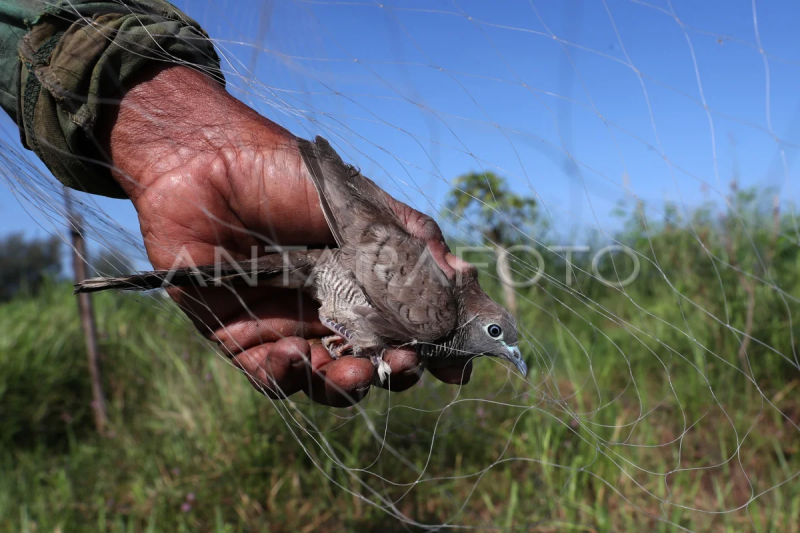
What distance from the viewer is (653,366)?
448 centimetres

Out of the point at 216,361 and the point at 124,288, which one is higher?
the point at 124,288

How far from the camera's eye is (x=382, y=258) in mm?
1985

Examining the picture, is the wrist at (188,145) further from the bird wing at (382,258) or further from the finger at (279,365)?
the finger at (279,365)

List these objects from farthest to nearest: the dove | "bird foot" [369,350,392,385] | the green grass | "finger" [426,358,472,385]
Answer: the green grass < "finger" [426,358,472,385] < "bird foot" [369,350,392,385] < the dove

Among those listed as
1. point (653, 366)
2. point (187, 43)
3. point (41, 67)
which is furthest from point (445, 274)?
point (653, 366)

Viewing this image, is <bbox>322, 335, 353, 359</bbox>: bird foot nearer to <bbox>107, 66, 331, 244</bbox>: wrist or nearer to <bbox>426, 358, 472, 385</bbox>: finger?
<bbox>426, 358, 472, 385</bbox>: finger

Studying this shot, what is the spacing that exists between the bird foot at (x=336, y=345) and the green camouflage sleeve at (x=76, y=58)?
109 cm

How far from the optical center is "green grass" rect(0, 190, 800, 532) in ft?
10.7

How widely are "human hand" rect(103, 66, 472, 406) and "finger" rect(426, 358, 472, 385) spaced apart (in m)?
0.10

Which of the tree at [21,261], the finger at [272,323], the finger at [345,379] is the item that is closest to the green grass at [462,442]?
the finger at [272,323]

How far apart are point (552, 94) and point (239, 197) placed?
3.95 feet

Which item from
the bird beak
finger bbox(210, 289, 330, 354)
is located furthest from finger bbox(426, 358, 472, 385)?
finger bbox(210, 289, 330, 354)

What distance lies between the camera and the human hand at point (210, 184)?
1986mm

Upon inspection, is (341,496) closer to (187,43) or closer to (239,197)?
(239,197)
